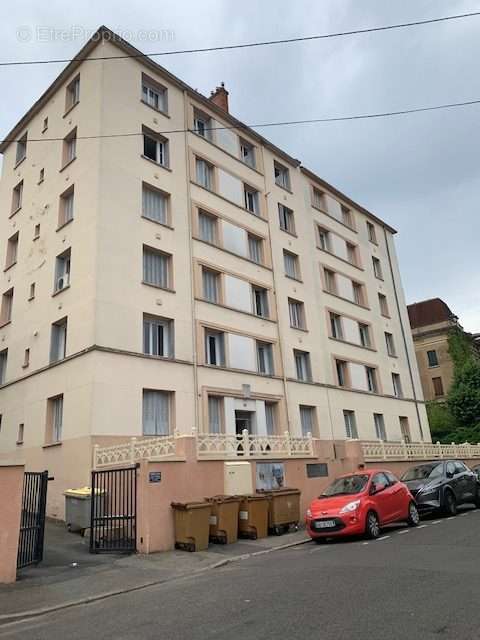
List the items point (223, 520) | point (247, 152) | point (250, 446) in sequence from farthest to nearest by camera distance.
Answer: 1. point (247, 152)
2. point (250, 446)
3. point (223, 520)

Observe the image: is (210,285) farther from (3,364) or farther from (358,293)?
(358,293)

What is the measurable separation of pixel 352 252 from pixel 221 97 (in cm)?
1293

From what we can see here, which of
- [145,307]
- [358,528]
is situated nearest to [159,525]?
[358,528]

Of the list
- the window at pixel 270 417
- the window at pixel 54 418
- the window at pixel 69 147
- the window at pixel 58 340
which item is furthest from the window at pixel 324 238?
the window at pixel 54 418

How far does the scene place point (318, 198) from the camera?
32312mm

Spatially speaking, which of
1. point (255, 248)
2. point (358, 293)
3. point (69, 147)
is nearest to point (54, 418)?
point (69, 147)

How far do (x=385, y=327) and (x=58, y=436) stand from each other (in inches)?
882

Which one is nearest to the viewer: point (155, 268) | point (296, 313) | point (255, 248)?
point (155, 268)

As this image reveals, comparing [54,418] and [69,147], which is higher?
[69,147]

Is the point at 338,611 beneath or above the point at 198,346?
beneath

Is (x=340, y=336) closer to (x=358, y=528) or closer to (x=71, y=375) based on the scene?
(x=71, y=375)

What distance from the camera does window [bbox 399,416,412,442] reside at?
100 ft

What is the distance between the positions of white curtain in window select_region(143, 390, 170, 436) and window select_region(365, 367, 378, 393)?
15203 millimetres

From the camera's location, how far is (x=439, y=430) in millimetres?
39188
